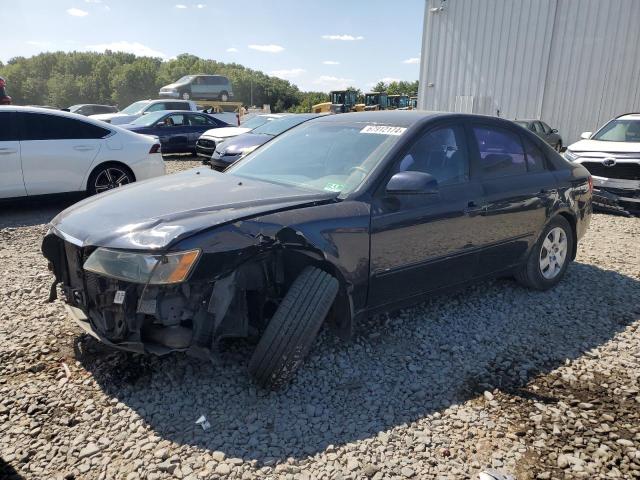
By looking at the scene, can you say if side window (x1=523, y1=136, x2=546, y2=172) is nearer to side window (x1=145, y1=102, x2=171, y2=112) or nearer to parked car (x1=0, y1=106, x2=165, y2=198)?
parked car (x1=0, y1=106, x2=165, y2=198)

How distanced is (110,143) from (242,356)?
5439 millimetres

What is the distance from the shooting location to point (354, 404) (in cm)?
268

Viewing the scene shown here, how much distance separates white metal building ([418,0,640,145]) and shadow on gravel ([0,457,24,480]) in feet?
63.2

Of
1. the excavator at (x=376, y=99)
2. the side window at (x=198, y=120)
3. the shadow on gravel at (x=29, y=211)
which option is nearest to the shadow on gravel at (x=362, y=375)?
the shadow on gravel at (x=29, y=211)

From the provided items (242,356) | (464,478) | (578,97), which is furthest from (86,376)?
(578,97)

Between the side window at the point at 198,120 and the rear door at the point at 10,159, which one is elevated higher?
the side window at the point at 198,120

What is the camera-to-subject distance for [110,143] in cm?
725

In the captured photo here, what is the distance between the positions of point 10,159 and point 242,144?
14.2 ft

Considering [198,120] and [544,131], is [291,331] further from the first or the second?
[544,131]

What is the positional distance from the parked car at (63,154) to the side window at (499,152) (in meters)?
5.51

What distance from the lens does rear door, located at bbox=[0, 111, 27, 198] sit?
646 cm

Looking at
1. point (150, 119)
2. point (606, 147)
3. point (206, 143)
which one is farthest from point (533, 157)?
point (150, 119)

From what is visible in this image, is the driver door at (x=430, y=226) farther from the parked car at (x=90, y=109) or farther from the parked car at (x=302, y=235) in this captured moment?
the parked car at (x=90, y=109)

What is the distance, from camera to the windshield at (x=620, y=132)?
9.09m
